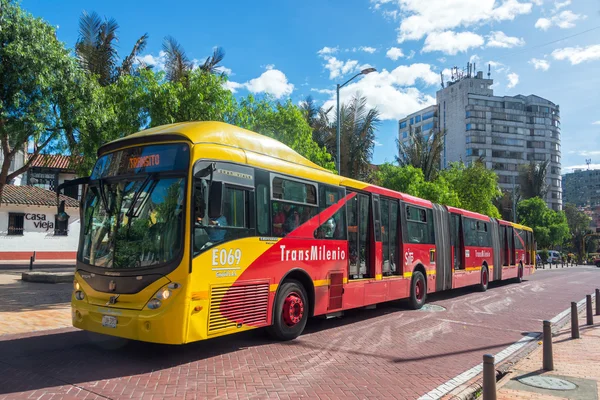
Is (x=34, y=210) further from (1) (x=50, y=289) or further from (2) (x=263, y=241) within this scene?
(2) (x=263, y=241)

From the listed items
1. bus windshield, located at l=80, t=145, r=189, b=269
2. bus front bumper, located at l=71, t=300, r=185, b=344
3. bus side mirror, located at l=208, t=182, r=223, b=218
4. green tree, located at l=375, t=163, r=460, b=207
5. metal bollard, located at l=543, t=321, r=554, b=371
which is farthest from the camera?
green tree, located at l=375, t=163, r=460, b=207

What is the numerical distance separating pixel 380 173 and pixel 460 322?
772 inches

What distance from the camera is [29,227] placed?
104 feet

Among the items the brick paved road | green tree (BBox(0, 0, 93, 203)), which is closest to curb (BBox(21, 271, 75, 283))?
green tree (BBox(0, 0, 93, 203))

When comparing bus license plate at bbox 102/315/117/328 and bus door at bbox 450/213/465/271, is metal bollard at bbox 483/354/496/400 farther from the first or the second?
bus door at bbox 450/213/465/271

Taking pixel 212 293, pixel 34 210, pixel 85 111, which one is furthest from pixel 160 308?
pixel 34 210

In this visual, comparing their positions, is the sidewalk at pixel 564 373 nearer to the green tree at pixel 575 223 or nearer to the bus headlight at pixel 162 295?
the bus headlight at pixel 162 295

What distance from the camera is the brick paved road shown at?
543 cm

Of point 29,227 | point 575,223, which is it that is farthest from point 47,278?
point 575,223

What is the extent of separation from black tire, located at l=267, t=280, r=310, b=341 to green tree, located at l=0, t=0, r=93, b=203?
32.1ft

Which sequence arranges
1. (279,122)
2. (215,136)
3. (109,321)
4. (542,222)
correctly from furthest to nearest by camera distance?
(542,222)
(279,122)
(215,136)
(109,321)

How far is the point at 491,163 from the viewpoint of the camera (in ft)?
303

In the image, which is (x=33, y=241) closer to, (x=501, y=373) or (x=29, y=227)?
(x=29, y=227)

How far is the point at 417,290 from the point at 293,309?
6076 mm
